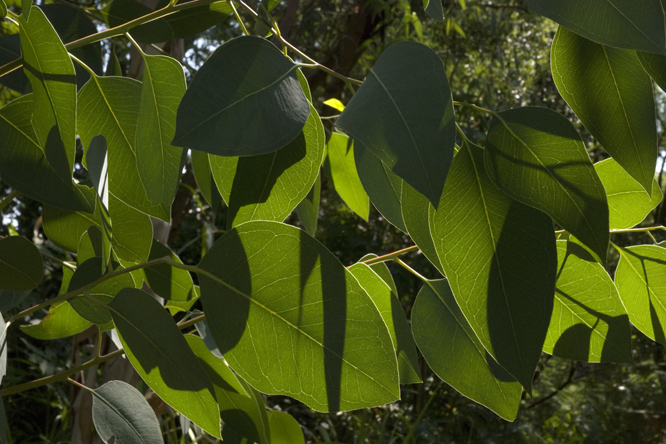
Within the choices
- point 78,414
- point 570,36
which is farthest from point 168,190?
point 78,414

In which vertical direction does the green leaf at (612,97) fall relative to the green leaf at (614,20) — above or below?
below

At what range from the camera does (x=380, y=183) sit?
0.24 metres

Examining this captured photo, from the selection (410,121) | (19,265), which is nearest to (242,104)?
(410,121)

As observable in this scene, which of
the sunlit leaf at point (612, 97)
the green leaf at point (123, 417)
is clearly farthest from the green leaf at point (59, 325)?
the sunlit leaf at point (612, 97)

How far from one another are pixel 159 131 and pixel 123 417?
136mm

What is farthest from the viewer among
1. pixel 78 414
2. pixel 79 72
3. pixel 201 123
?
pixel 78 414

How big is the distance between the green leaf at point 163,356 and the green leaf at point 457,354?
3.6 inches

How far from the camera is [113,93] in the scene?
0.85ft

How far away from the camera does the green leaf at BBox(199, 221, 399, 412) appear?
193 mm

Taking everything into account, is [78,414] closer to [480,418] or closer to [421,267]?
[421,267]

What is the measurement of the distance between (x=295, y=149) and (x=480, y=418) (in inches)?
109

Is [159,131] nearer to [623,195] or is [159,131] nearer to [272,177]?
[272,177]

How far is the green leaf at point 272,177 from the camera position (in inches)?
9.1

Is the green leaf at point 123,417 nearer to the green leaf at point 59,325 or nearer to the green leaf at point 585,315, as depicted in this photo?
the green leaf at point 59,325
